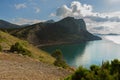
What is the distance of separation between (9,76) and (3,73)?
922 mm

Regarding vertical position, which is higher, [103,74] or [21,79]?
[103,74]

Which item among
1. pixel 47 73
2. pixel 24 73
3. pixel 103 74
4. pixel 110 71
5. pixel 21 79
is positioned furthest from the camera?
pixel 47 73

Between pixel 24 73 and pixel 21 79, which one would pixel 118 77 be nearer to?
pixel 21 79

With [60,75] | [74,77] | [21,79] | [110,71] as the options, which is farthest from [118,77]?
[60,75]

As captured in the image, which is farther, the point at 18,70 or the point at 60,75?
the point at 60,75

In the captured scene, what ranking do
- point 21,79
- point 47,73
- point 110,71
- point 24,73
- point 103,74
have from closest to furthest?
point 103,74 → point 110,71 → point 21,79 → point 24,73 → point 47,73

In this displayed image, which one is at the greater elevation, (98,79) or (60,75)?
(98,79)

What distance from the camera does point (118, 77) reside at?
52.2ft

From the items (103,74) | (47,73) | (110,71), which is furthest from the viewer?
(47,73)

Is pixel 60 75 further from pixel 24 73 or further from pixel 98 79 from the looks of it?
pixel 98 79

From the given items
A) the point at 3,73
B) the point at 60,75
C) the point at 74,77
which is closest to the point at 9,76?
the point at 3,73

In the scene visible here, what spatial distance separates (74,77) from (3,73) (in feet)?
31.5

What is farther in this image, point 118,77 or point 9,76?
point 9,76

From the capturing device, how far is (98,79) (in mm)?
15359
